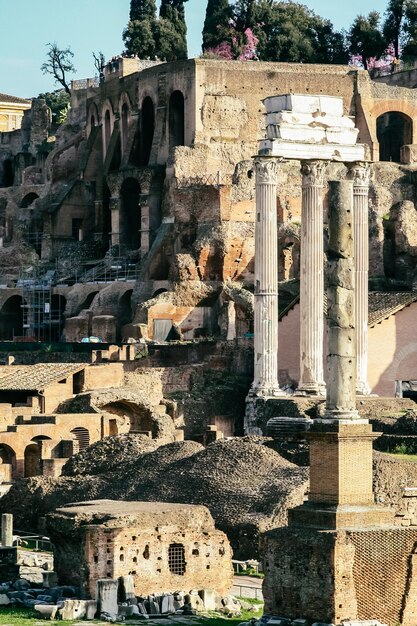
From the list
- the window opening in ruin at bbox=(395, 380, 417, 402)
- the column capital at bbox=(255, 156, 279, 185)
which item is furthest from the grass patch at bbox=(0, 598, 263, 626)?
the window opening in ruin at bbox=(395, 380, 417, 402)

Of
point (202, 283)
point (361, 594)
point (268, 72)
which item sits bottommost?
point (361, 594)

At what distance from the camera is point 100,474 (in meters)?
45.5

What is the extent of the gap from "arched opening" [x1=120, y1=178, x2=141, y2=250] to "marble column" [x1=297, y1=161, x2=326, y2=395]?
20.5 metres

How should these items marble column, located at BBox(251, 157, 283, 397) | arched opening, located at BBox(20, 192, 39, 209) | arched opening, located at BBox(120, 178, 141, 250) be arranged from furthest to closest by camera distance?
arched opening, located at BBox(20, 192, 39, 209) < arched opening, located at BBox(120, 178, 141, 250) < marble column, located at BBox(251, 157, 283, 397)

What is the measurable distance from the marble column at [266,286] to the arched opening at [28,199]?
30.1 metres

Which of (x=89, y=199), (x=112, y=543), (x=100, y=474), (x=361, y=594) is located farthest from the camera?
(x=89, y=199)

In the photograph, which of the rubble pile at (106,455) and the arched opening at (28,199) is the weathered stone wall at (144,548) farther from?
the arched opening at (28,199)

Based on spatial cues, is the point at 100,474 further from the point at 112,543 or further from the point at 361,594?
the point at 361,594

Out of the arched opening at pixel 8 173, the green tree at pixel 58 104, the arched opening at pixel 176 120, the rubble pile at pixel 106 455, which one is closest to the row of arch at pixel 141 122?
the arched opening at pixel 176 120

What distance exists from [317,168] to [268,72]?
19.0 meters

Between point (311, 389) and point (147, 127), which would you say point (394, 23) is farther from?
point (311, 389)

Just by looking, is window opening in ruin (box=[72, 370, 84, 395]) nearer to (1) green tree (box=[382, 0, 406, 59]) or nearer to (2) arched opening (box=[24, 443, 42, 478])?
(2) arched opening (box=[24, 443, 42, 478])

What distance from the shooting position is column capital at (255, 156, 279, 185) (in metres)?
58.2

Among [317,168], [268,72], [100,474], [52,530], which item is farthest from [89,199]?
[52,530]
